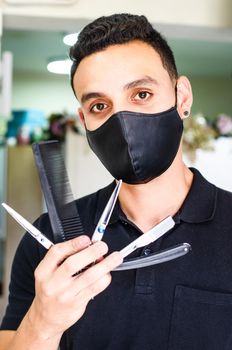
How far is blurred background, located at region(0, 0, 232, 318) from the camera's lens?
196 cm

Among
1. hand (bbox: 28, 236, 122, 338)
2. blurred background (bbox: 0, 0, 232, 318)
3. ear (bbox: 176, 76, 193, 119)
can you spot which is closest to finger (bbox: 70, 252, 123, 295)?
hand (bbox: 28, 236, 122, 338)

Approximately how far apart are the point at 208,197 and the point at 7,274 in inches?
108

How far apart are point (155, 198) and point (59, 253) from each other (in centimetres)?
31

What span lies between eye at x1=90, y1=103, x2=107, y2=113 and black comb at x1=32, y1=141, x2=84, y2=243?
108mm

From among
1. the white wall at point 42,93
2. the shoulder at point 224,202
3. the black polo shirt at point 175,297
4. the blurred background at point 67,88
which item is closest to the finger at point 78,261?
the black polo shirt at point 175,297

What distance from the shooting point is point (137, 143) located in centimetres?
80

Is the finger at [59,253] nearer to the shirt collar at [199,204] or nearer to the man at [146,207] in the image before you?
the man at [146,207]

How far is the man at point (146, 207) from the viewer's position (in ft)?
2.58

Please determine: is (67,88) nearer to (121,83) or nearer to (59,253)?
(121,83)

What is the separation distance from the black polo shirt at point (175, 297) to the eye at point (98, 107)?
21 centimetres

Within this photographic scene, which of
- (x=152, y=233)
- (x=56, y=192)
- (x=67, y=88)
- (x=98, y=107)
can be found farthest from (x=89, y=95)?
(x=67, y=88)

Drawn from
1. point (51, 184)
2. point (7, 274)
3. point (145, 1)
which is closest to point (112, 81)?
point (51, 184)

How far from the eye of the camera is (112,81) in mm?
798

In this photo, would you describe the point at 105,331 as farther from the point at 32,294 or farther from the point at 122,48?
the point at 122,48
